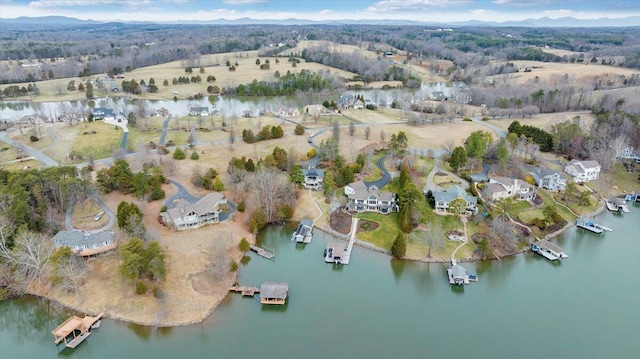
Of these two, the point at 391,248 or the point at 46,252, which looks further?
the point at 391,248

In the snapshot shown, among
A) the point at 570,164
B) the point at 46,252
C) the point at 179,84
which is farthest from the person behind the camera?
the point at 179,84

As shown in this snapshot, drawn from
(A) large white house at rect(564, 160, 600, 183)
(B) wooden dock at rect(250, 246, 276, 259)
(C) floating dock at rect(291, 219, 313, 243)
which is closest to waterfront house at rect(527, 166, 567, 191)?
(A) large white house at rect(564, 160, 600, 183)

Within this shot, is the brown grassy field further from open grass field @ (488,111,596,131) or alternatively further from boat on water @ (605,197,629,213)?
Result: boat on water @ (605,197,629,213)

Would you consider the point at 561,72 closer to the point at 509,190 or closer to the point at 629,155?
the point at 629,155

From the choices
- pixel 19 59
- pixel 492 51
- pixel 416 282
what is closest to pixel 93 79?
pixel 19 59

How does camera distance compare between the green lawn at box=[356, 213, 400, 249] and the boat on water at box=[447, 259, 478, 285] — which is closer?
the boat on water at box=[447, 259, 478, 285]

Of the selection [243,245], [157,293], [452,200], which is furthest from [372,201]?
[157,293]

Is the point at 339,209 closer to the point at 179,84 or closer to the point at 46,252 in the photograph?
the point at 46,252
